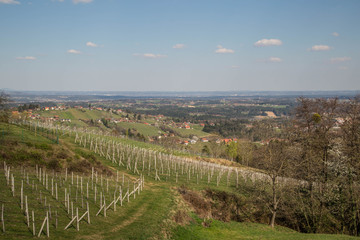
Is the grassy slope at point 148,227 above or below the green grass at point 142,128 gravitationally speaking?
above

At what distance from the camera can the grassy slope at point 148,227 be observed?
15.0 meters

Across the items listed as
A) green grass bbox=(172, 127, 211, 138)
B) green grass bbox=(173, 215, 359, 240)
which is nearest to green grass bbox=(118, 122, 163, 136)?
green grass bbox=(172, 127, 211, 138)

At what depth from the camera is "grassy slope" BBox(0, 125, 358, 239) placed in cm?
1498

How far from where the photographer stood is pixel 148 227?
18234 mm

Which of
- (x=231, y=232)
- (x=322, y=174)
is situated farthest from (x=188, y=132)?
(x=231, y=232)

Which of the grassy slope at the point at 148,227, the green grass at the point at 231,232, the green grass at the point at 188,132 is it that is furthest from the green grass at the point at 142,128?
the green grass at the point at 231,232

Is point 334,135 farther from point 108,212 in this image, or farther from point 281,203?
point 108,212

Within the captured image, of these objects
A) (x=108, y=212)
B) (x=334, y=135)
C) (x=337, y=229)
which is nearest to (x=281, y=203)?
(x=337, y=229)

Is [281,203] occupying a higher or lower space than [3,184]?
lower

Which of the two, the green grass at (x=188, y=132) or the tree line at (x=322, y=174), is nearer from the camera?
the tree line at (x=322, y=174)

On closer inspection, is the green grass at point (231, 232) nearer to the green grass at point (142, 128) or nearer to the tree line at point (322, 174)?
the tree line at point (322, 174)

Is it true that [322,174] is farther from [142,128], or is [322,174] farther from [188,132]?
[188,132]

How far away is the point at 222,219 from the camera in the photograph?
26.6m

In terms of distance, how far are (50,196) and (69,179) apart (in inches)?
240
